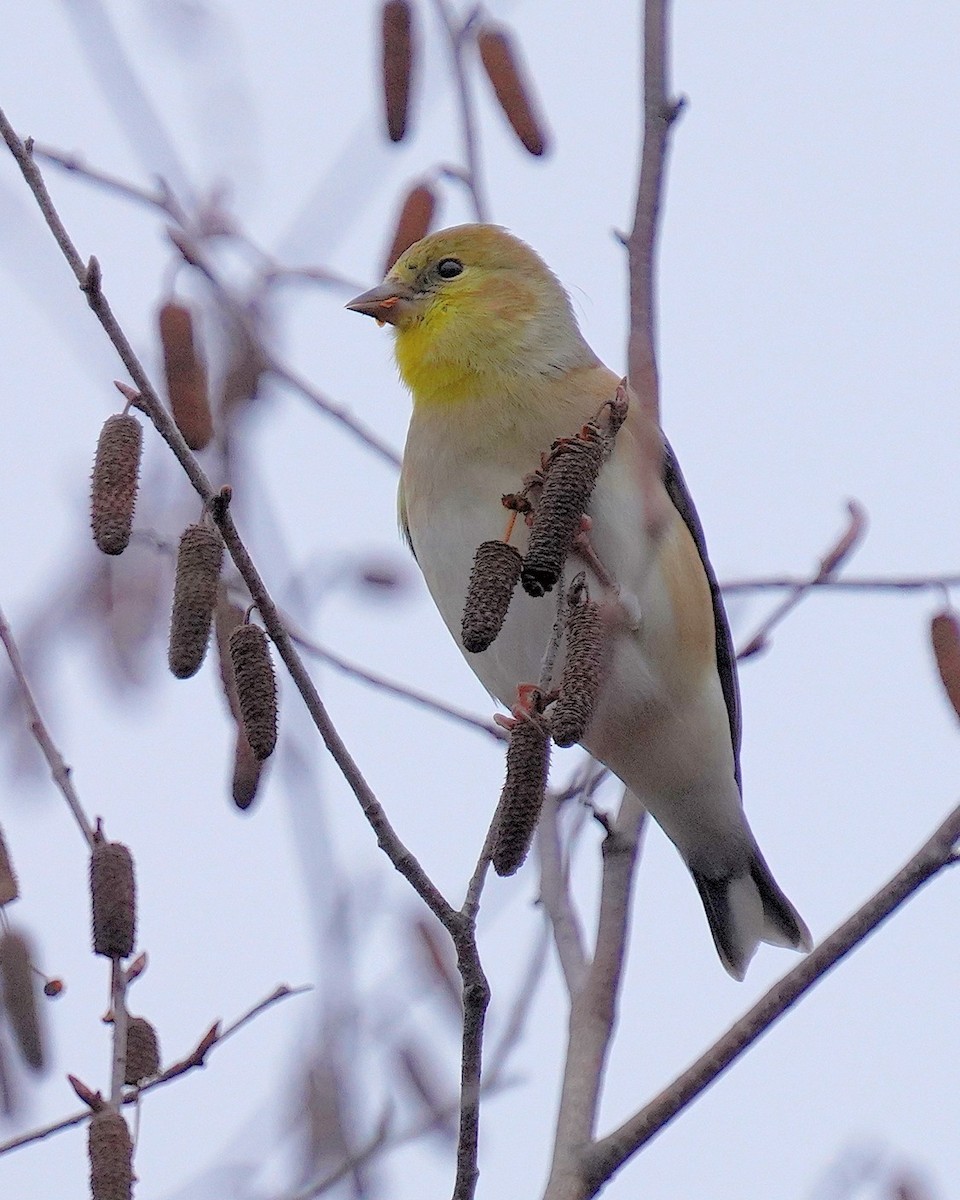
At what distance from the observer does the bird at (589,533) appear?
4262mm

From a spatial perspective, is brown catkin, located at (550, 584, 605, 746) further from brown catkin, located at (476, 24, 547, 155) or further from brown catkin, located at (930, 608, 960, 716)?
brown catkin, located at (476, 24, 547, 155)

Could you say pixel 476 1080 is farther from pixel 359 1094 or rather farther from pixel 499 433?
pixel 499 433

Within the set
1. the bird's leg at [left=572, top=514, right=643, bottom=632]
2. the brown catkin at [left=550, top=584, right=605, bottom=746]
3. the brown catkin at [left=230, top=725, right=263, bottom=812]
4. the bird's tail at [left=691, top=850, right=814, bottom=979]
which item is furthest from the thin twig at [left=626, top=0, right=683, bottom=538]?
the bird's tail at [left=691, top=850, right=814, bottom=979]

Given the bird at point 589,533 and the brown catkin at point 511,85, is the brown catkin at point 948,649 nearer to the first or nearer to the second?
the bird at point 589,533

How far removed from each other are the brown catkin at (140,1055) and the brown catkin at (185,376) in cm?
115

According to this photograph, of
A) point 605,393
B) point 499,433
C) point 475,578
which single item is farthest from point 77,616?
point 475,578

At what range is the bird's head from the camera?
14.7 ft

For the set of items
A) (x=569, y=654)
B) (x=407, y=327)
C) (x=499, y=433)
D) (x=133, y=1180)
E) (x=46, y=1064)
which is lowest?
(x=133, y=1180)

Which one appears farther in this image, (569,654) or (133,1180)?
(569,654)

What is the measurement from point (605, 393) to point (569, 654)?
1.99 m

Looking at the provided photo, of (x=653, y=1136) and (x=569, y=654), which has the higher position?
(x=569, y=654)

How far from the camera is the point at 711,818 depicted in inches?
193

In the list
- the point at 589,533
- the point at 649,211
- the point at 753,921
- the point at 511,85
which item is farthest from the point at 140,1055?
the point at 753,921

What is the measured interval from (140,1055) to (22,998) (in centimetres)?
39
